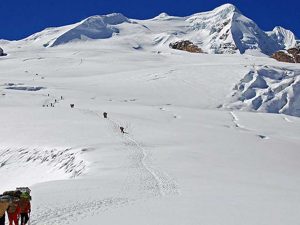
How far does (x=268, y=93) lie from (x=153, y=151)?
172ft

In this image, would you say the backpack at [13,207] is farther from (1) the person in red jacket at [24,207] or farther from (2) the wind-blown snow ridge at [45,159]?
(2) the wind-blown snow ridge at [45,159]

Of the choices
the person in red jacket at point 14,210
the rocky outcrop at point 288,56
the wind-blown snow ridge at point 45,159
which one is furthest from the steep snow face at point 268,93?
the rocky outcrop at point 288,56

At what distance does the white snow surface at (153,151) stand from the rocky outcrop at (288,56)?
92.8 m

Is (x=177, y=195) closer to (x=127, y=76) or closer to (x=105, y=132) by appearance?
(x=105, y=132)

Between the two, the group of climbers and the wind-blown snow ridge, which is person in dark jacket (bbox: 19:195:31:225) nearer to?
the group of climbers

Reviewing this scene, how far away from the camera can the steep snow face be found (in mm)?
76625

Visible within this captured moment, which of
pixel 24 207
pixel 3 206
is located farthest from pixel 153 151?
pixel 3 206

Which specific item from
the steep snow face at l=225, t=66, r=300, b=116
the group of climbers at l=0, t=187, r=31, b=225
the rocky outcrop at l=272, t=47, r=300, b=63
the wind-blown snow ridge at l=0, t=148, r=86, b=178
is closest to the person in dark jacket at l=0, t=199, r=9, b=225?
the group of climbers at l=0, t=187, r=31, b=225

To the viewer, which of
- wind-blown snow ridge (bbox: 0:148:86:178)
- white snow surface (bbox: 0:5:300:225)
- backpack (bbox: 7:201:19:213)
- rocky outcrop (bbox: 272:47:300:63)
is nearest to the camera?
backpack (bbox: 7:201:19:213)

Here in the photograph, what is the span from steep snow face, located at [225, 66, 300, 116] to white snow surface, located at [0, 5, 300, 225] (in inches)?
8.4

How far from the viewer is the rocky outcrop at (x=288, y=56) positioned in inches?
6914

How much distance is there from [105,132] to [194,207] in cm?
2214

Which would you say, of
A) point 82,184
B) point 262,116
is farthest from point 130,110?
point 82,184

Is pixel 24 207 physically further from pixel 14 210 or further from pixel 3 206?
pixel 3 206
